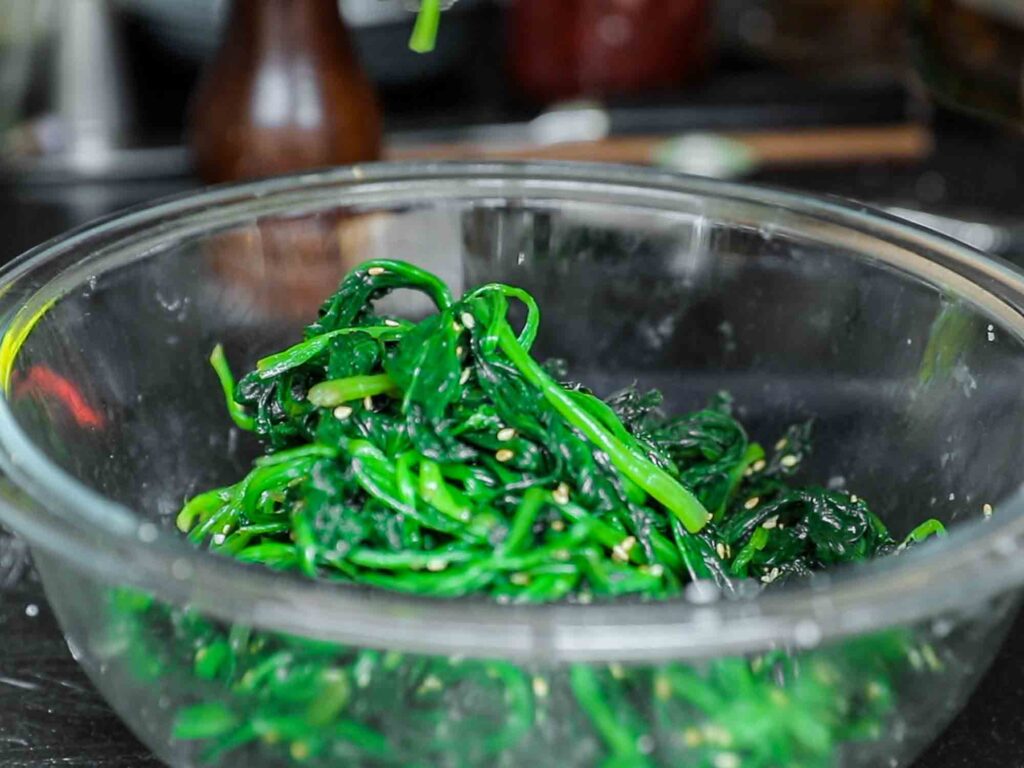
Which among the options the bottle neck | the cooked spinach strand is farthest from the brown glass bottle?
the cooked spinach strand

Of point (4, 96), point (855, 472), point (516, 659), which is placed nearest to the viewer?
point (516, 659)

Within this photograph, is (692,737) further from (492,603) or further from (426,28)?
(426,28)

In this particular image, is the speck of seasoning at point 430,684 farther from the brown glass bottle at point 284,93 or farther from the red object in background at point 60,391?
the brown glass bottle at point 284,93

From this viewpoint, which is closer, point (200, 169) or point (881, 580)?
point (881, 580)

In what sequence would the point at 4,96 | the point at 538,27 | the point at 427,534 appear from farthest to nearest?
1. the point at 538,27
2. the point at 4,96
3. the point at 427,534

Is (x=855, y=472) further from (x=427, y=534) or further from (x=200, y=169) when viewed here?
(x=200, y=169)

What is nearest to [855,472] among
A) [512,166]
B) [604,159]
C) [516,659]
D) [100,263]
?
[512,166]

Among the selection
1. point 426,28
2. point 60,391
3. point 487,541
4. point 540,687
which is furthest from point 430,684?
point 426,28

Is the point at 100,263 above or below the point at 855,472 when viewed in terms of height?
above
